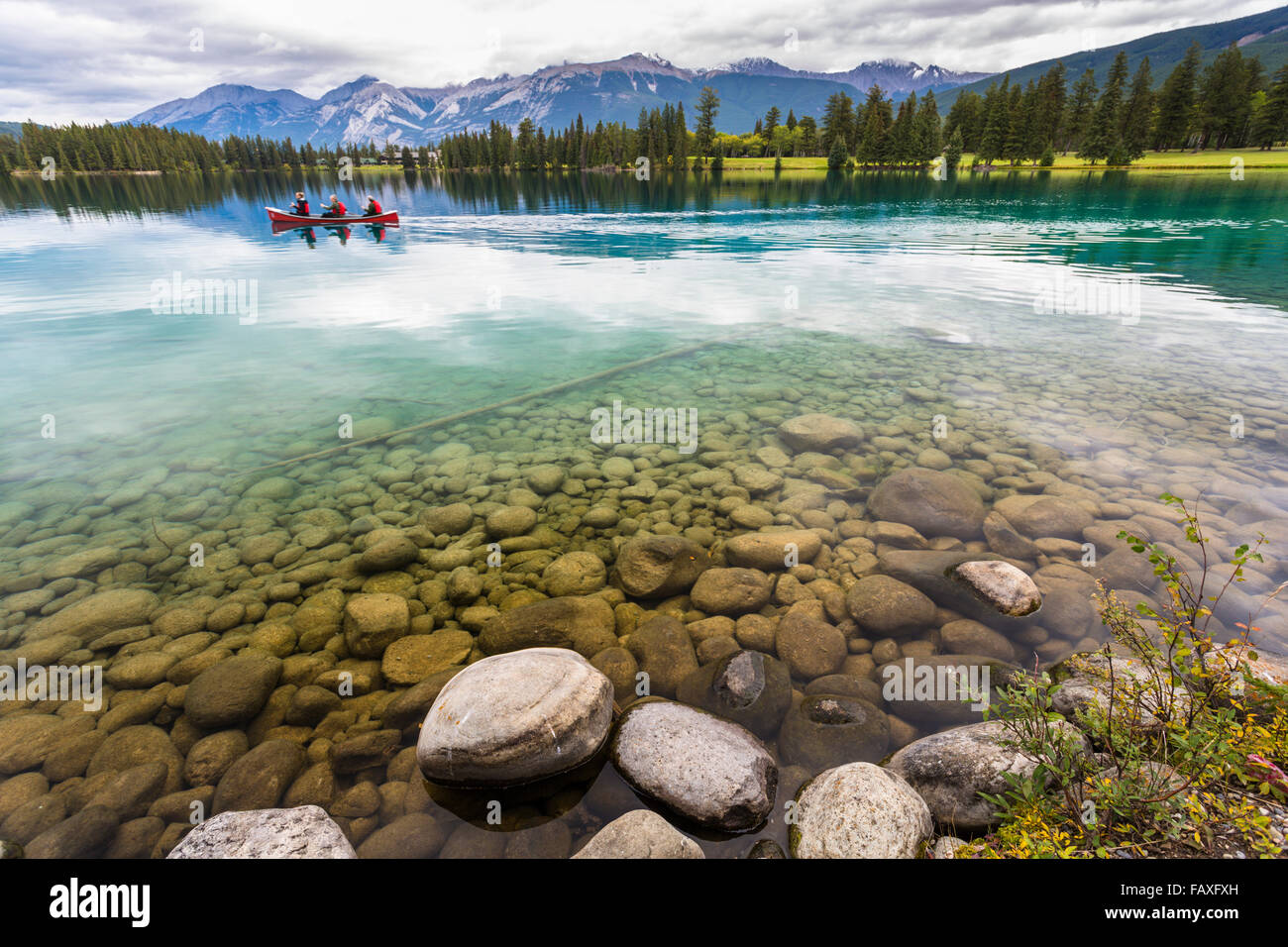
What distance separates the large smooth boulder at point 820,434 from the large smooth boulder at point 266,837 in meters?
9.19

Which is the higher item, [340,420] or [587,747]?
[340,420]

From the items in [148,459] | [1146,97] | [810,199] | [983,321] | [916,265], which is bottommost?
[148,459]

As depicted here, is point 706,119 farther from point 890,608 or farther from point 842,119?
point 890,608

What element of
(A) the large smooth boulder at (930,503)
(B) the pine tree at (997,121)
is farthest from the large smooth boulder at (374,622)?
(B) the pine tree at (997,121)

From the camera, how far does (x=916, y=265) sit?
28.3 metres

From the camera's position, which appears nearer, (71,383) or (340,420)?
(340,420)

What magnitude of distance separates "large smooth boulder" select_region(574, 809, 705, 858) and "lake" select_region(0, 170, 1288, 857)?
2.14 feet

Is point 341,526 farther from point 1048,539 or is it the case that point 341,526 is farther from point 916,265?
point 916,265

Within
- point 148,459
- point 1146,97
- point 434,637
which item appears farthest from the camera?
point 1146,97

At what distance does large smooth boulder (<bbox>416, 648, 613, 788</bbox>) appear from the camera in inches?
177

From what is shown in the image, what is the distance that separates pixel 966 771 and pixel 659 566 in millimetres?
4013

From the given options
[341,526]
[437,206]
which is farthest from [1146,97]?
[341,526]
